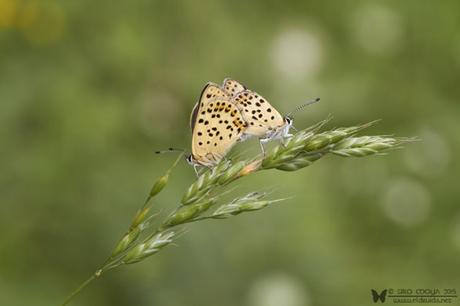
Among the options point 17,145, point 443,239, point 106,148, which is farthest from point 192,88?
point 443,239

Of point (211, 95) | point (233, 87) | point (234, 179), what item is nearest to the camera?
point (234, 179)

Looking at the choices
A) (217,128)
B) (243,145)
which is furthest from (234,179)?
(243,145)


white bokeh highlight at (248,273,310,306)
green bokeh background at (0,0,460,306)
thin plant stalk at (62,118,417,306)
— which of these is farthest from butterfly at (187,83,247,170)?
white bokeh highlight at (248,273,310,306)

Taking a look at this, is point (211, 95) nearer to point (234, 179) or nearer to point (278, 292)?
point (234, 179)

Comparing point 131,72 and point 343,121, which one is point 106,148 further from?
point 343,121

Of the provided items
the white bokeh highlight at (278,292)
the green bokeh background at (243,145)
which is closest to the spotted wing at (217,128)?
the green bokeh background at (243,145)

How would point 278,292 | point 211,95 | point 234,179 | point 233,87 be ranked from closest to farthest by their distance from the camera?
1. point 234,179
2. point 211,95
3. point 233,87
4. point 278,292

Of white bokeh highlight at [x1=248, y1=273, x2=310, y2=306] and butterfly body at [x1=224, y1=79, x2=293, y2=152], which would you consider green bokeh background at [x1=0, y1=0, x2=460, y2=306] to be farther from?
butterfly body at [x1=224, y1=79, x2=293, y2=152]
